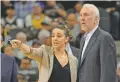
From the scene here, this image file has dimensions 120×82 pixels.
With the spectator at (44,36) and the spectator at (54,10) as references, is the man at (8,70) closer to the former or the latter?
the spectator at (44,36)

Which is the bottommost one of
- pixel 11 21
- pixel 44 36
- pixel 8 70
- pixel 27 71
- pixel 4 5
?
pixel 27 71

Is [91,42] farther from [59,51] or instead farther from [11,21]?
[11,21]

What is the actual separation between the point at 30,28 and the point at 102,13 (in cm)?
144

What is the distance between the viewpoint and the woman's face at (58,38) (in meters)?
Result: 3.85

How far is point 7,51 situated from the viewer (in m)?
6.72

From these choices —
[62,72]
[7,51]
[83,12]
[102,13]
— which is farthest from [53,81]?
[102,13]

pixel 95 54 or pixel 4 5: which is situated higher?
pixel 4 5

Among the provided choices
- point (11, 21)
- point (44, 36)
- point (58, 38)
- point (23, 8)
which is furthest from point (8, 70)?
point (23, 8)

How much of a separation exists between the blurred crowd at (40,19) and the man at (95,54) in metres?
3.37

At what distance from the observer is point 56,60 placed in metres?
3.87

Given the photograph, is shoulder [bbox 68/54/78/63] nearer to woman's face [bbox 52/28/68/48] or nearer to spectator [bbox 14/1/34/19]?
woman's face [bbox 52/28/68/48]

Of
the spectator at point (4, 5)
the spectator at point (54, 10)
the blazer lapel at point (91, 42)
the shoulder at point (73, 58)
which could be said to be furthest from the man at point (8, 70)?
the spectator at point (4, 5)

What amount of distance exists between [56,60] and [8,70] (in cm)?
49

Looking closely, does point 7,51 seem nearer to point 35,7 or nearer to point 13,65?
point 35,7
